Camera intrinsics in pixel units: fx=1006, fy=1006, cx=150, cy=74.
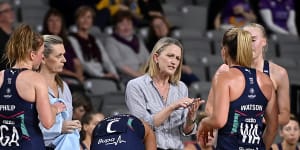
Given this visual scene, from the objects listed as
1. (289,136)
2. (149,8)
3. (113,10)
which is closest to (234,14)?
(149,8)

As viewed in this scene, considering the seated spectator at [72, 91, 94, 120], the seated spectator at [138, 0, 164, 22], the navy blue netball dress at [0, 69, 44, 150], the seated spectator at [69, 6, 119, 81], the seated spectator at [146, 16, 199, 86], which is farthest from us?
the seated spectator at [138, 0, 164, 22]

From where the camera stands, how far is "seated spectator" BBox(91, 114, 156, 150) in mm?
7047

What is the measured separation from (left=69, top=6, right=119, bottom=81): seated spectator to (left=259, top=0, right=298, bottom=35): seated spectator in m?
2.79

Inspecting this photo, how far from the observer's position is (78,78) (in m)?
11.3

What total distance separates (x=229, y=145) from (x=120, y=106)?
4.18 meters

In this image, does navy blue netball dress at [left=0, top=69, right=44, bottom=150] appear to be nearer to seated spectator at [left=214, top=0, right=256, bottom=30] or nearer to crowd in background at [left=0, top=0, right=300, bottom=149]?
crowd in background at [left=0, top=0, right=300, bottom=149]

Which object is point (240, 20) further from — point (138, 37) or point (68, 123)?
point (68, 123)

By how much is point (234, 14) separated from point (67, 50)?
9.93ft

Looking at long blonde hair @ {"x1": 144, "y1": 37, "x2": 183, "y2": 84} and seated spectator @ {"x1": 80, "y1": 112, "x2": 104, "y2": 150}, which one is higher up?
long blonde hair @ {"x1": 144, "y1": 37, "x2": 183, "y2": 84}

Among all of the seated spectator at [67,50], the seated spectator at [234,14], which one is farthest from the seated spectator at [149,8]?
the seated spectator at [67,50]

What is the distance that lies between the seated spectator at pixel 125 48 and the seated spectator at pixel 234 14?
66.3 inches

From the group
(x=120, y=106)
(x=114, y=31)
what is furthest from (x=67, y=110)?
(x=114, y=31)

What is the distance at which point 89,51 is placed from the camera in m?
11.7

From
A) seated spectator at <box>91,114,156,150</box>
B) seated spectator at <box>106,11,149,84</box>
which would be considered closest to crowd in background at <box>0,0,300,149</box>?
seated spectator at <box>106,11,149,84</box>
